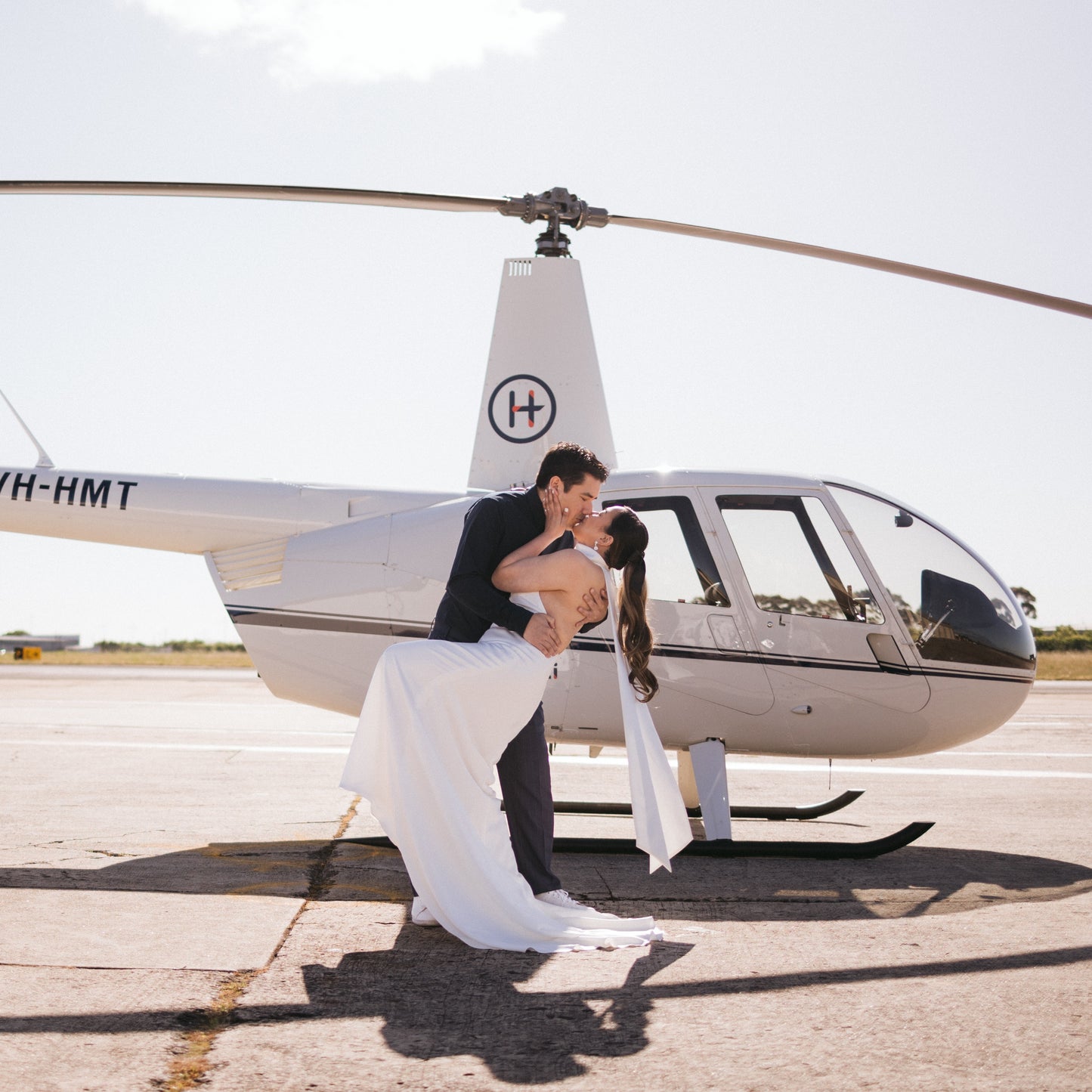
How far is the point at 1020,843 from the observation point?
21.4ft

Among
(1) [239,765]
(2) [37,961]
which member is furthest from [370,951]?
(1) [239,765]

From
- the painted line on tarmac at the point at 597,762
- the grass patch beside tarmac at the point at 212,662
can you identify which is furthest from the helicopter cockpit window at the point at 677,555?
the grass patch beside tarmac at the point at 212,662

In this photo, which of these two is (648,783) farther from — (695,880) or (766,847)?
(766,847)

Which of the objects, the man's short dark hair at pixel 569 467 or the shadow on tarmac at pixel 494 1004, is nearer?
the shadow on tarmac at pixel 494 1004

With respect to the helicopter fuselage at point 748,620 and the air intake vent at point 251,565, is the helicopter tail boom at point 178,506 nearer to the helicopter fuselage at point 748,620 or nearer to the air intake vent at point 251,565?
the air intake vent at point 251,565

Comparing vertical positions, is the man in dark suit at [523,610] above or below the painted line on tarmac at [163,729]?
below

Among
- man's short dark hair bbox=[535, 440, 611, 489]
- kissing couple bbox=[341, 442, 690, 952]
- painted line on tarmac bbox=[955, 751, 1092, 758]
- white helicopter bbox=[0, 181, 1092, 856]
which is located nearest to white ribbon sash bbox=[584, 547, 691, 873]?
kissing couple bbox=[341, 442, 690, 952]

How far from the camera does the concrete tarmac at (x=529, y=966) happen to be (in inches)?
106

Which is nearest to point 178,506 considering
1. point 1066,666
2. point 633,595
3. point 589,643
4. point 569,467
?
point 589,643

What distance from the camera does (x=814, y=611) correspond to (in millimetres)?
6395

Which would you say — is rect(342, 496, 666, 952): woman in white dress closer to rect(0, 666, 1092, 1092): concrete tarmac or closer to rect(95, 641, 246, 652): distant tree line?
rect(0, 666, 1092, 1092): concrete tarmac

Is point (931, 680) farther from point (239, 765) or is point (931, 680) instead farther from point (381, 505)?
point (239, 765)

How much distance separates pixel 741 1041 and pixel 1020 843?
4343 mm

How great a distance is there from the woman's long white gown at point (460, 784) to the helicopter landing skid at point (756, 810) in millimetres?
2831
